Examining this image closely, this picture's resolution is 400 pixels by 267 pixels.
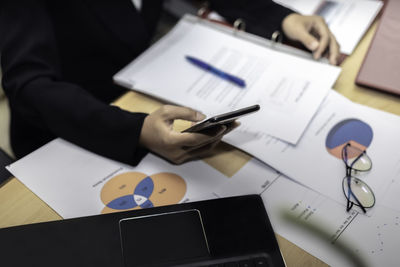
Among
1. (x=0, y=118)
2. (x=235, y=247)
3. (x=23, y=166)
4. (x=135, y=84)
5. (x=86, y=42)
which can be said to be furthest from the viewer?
(x=0, y=118)

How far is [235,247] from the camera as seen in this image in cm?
52

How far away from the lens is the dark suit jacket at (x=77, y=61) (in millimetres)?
686

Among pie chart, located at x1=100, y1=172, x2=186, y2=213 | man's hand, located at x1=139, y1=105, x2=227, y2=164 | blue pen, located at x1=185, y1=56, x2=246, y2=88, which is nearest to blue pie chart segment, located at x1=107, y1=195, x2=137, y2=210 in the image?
pie chart, located at x1=100, y1=172, x2=186, y2=213

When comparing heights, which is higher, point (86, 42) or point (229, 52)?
point (229, 52)

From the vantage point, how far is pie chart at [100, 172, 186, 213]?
0.59 metres

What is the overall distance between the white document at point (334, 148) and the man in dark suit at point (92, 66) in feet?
0.32

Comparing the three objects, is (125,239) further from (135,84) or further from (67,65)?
(67,65)

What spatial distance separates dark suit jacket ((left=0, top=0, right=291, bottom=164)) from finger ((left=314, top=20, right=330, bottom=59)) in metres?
0.10

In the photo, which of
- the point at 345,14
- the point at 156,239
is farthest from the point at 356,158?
the point at 345,14

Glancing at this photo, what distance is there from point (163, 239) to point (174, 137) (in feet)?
0.59

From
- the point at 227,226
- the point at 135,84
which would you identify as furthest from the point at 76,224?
the point at 135,84

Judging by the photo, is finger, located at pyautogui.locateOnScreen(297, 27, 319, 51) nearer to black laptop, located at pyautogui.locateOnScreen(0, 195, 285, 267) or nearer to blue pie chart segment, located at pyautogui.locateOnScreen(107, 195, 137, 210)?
black laptop, located at pyautogui.locateOnScreen(0, 195, 285, 267)

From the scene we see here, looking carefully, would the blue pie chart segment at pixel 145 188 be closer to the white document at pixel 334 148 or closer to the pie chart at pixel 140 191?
the pie chart at pixel 140 191

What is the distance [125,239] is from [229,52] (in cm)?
51
